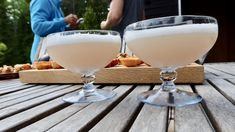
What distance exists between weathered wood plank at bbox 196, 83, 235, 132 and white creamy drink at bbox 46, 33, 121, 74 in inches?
8.2

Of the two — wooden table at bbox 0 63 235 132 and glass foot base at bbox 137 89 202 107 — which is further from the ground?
glass foot base at bbox 137 89 202 107

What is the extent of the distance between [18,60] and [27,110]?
9.16 metres

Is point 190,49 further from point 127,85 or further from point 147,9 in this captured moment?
point 147,9

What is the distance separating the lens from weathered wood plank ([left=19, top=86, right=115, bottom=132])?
371 millimetres

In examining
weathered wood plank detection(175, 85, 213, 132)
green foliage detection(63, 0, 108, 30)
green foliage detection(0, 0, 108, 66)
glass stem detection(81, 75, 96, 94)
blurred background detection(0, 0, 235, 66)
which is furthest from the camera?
green foliage detection(0, 0, 108, 66)

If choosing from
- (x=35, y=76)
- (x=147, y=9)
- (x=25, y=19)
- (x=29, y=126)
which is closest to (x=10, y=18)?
(x=25, y=19)

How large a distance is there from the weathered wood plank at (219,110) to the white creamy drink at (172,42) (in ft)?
0.27

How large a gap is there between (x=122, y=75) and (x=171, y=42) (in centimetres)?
32

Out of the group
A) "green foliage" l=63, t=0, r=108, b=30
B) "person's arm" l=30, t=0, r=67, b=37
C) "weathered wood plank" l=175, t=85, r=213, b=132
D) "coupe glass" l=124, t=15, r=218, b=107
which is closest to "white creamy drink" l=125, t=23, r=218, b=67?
"coupe glass" l=124, t=15, r=218, b=107

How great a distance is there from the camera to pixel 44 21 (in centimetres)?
189

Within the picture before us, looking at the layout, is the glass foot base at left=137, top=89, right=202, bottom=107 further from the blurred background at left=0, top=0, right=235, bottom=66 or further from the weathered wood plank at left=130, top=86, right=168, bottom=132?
the blurred background at left=0, top=0, right=235, bottom=66

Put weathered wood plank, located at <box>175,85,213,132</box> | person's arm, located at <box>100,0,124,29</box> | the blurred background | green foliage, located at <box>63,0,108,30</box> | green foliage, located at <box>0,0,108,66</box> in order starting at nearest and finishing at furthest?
weathered wood plank, located at <box>175,85,213,132</box> → person's arm, located at <box>100,0,124,29</box> → the blurred background → green foliage, located at <box>63,0,108,30</box> → green foliage, located at <box>0,0,108,66</box>

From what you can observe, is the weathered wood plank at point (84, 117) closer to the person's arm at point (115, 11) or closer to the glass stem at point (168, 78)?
the glass stem at point (168, 78)

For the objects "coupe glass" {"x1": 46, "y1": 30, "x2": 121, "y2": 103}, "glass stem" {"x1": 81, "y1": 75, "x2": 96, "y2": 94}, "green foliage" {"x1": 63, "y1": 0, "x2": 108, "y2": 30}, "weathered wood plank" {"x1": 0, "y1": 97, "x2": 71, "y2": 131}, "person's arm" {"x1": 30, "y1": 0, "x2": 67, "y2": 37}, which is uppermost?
"green foliage" {"x1": 63, "y1": 0, "x2": 108, "y2": 30}
